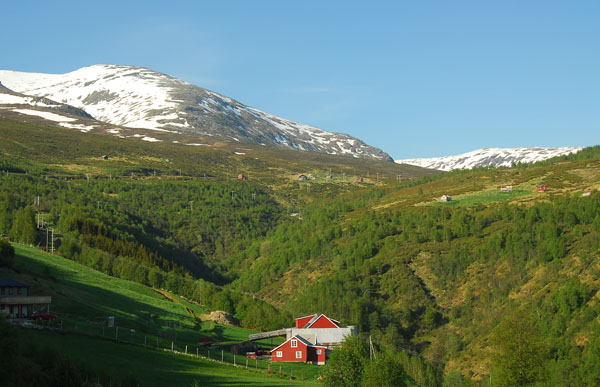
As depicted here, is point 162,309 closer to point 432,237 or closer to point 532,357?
point 532,357

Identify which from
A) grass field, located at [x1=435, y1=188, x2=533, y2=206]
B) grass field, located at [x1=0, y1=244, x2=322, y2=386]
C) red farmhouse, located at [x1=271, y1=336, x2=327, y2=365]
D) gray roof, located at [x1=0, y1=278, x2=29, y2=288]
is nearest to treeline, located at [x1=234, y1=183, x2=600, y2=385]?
grass field, located at [x1=435, y1=188, x2=533, y2=206]

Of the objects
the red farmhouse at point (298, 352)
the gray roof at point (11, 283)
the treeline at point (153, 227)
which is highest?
the treeline at point (153, 227)

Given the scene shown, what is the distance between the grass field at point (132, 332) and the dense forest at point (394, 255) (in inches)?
443

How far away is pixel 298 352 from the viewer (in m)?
66.6

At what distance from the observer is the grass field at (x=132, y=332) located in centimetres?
4212

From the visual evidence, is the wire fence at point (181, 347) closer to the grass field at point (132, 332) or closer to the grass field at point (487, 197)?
the grass field at point (132, 332)

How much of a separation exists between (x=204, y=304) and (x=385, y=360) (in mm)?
49965

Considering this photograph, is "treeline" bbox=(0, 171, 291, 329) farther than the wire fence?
Yes

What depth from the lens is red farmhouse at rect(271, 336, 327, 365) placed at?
65.9 metres

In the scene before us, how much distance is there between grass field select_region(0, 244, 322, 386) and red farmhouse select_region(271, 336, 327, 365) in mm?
2850

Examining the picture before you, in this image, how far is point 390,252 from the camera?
5157 inches

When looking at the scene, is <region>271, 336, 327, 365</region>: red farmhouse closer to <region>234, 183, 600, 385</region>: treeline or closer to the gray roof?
the gray roof

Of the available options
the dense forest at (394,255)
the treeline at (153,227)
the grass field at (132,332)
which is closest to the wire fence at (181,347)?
the grass field at (132,332)

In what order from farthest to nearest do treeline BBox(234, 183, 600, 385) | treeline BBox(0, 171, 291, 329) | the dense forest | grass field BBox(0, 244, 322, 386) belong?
treeline BBox(0, 171, 291, 329) < treeline BBox(234, 183, 600, 385) < the dense forest < grass field BBox(0, 244, 322, 386)
